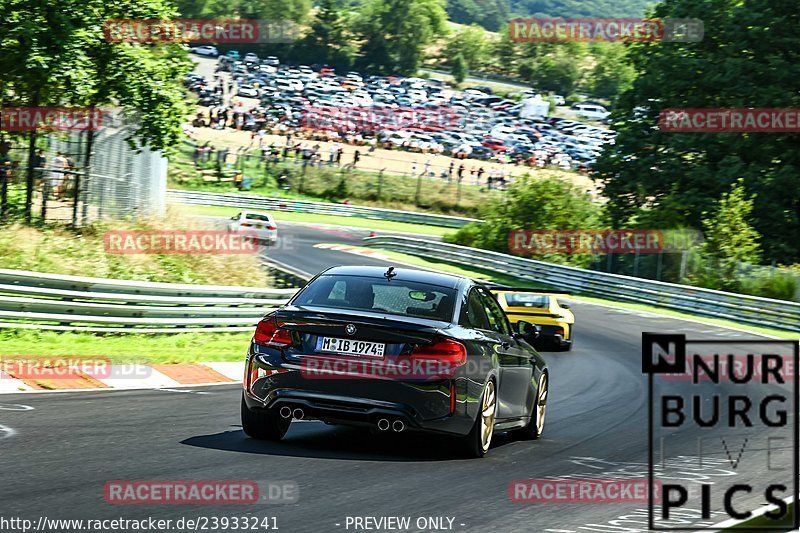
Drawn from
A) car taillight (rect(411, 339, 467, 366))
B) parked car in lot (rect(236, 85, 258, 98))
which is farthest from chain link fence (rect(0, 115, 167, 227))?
parked car in lot (rect(236, 85, 258, 98))

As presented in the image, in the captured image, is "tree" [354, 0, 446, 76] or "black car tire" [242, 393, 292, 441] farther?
"tree" [354, 0, 446, 76]

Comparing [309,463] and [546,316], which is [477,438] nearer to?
[309,463]

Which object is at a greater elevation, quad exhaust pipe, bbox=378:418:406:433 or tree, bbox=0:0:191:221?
tree, bbox=0:0:191:221

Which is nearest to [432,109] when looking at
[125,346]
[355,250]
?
[355,250]

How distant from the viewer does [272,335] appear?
8.38 metres

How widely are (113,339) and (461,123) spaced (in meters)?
83.0

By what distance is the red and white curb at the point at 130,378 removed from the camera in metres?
11.0

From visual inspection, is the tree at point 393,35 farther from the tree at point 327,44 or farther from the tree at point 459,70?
the tree at point 459,70

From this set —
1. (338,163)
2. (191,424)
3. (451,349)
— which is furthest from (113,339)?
(338,163)

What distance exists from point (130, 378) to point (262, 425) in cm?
413

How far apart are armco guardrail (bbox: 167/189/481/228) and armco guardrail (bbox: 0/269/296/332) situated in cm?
3651

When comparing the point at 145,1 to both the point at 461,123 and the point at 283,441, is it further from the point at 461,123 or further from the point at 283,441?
the point at 461,123

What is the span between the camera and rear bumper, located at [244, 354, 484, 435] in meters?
8.12

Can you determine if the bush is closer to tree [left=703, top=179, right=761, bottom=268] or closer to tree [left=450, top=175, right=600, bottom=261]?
tree [left=703, top=179, right=761, bottom=268]
